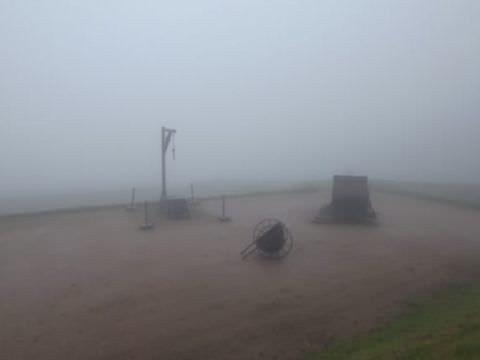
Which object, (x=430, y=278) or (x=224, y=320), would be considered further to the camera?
(x=430, y=278)

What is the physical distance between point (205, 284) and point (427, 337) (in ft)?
18.2

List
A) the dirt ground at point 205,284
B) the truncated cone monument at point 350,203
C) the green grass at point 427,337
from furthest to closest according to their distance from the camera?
the truncated cone monument at point 350,203
the dirt ground at point 205,284
the green grass at point 427,337

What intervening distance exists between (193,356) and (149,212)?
14005 millimetres

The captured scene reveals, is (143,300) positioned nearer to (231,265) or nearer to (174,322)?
(174,322)

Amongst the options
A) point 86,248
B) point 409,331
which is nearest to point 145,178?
point 86,248

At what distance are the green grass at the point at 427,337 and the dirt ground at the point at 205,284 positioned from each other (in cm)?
42

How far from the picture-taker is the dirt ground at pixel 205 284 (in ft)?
23.1

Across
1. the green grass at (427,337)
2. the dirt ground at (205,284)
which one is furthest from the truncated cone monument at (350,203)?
the green grass at (427,337)

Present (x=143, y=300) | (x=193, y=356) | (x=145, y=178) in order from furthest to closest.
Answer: (x=145, y=178) → (x=143, y=300) → (x=193, y=356)

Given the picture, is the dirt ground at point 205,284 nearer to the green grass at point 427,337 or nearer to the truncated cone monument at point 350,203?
the green grass at point 427,337

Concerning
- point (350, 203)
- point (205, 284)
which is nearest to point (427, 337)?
point (205, 284)

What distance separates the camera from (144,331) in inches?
291

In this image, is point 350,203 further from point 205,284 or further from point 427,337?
point 427,337

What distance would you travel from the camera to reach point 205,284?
9.82 meters
